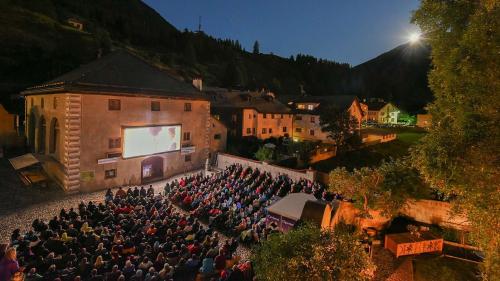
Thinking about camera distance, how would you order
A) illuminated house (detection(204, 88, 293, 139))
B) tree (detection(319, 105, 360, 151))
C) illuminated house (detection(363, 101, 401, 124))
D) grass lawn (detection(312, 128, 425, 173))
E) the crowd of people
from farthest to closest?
illuminated house (detection(363, 101, 401, 124)), illuminated house (detection(204, 88, 293, 139)), tree (detection(319, 105, 360, 151)), grass lawn (detection(312, 128, 425, 173)), the crowd of people

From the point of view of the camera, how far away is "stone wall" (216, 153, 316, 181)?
925 inches

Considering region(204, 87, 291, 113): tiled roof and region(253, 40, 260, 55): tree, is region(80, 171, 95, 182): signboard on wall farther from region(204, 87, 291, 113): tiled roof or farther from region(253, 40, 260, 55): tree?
region(253, 40, 260, 55): tree

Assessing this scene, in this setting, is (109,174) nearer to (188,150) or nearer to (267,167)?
(188,150)

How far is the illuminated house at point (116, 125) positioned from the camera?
70.0 ft

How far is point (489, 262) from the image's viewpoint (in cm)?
798

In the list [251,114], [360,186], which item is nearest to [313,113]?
[251,114]

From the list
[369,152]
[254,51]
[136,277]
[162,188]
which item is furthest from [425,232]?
[254,51]

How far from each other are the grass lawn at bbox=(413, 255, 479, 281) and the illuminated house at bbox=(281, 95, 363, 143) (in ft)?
107

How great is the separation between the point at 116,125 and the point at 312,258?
2128 cm

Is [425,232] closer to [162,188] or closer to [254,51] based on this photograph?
[162,188]

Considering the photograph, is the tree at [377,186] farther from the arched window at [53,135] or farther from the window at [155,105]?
the arched window at [53,135]

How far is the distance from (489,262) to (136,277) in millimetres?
11909

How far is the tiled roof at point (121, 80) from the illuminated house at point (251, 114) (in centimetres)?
1440

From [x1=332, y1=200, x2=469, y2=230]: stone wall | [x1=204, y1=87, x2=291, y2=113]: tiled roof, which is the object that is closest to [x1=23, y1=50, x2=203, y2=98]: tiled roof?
[x1=204, y1=87, x2=291, y2=113]: tiled roof
